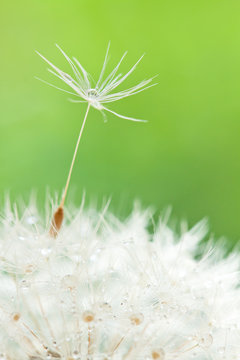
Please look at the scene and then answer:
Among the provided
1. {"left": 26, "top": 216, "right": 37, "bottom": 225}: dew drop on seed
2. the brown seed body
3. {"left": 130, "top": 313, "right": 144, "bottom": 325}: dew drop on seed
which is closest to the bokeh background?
{"left": 26, "top": 216, "right": 37, "bottom": 225}: dew drop on seed

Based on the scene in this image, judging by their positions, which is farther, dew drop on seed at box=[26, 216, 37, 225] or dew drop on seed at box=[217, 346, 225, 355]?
dew drop on seed at box=[26, 216, 37, 225]

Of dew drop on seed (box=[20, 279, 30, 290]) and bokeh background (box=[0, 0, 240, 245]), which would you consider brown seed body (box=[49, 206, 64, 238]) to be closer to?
dew drop on seed (box=[20, 279, 30, 290])

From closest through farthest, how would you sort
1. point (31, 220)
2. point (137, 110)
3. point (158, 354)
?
point (158, 354) → point (31, 220) → point (137, 110)

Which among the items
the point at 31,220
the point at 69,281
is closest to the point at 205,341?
the point at 69,281

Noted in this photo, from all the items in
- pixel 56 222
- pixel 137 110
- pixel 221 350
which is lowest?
pixel 221 350

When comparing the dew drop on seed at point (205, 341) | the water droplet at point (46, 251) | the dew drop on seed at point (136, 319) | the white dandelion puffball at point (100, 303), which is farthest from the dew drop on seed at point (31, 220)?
the dew drop on seed at point (205, 341)

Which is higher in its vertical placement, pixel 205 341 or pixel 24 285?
pixel 24 285

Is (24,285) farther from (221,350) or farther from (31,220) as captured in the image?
(221,350)
